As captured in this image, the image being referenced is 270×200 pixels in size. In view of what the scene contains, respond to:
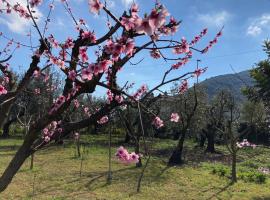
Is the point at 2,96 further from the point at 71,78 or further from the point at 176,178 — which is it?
the point at 176,178

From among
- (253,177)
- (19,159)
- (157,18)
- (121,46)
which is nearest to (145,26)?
(157,18)

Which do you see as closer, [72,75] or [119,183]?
[72,75]

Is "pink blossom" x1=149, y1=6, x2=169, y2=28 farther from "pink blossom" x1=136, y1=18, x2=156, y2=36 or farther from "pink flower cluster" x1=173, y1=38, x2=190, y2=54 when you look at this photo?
"pink flower cluster" x1=173, y1=38, x2=190, y2=54

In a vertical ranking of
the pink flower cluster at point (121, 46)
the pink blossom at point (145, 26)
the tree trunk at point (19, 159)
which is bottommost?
the tree trunk at point (19, 159)

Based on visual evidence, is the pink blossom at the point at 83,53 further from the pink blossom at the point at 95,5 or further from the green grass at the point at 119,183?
the green grass at the point at 119,183

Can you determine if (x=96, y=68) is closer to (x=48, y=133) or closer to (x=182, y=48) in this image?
(x=182, y=48)

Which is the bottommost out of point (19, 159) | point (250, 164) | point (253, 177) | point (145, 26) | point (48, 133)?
point (253, 177)

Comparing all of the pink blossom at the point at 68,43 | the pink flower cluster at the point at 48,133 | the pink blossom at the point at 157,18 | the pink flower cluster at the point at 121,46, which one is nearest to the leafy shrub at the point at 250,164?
the pink flower cluster at the point at 48,133

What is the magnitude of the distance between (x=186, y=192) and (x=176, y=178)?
2.30m

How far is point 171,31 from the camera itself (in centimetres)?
400

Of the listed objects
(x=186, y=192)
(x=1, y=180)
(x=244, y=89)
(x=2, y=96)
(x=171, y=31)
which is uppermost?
(x=244, y=89)

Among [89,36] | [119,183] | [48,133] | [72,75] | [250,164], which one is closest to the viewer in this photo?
[72,75]

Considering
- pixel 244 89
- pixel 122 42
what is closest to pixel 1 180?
pixel 122 42

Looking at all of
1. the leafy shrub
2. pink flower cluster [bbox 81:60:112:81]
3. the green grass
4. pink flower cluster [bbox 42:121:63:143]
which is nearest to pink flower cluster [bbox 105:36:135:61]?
pink flower cluster [bbox 81:60:112:81]
